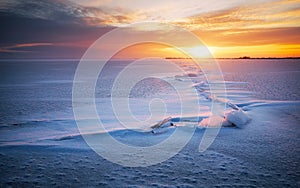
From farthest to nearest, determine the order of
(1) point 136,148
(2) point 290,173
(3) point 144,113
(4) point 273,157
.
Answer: (3) point 144,113, (1) point 136,148, (4) point 273,157, (2) point 290,173

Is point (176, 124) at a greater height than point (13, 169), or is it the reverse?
point (176, 124)

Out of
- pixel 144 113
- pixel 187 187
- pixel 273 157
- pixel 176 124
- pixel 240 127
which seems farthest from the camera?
pixel 144 113

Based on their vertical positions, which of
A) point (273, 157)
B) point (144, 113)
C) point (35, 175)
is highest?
point (144, 113)

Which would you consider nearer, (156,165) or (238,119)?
(156,165)

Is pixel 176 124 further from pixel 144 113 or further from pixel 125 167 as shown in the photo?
pixel 125 167

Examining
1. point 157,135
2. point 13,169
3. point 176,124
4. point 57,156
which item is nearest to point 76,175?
point 57,156

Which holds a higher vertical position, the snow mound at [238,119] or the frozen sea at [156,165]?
the snow mound at [238,119]

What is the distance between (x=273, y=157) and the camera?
3.05m

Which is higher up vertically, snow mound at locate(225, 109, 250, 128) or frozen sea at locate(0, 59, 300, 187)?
snow mound at locate(225, 109, 250, 128)

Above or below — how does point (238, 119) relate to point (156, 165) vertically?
above

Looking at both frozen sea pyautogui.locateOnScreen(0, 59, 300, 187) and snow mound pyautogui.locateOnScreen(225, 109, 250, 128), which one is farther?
snow mound pyautogui.locateOnScreen(225, 109, 250, 128)

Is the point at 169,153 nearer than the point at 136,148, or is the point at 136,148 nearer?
the point at 169,153

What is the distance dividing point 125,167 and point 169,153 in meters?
0.85

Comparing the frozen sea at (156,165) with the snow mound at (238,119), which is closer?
the frozen sea at (156,165)
